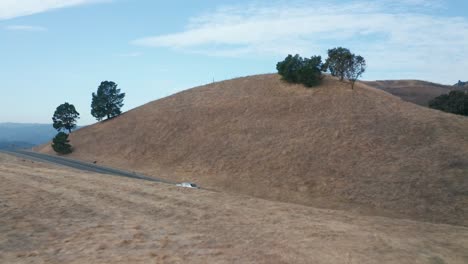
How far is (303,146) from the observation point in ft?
168

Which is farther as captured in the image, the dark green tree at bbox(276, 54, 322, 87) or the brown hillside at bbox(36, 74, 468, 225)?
the dark green tree at bbox(276, 54, 322, 87)

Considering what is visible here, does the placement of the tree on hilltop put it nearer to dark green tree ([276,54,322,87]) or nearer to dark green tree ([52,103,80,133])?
dark green tree ([276,54,322,87])

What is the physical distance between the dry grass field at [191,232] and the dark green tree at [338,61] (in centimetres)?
4968

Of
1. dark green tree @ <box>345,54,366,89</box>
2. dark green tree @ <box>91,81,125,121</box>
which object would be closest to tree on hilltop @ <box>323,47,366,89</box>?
dark green tree @ <box>345,54,366,89</box>

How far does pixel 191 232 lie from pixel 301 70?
58440mm

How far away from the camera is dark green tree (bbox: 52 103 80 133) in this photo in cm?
8344

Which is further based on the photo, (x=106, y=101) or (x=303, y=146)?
(x=106, y=101)

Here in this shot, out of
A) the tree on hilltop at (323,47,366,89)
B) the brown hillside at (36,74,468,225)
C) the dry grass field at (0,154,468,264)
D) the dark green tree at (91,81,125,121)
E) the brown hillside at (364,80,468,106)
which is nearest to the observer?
the dry grass field at (0,154,468,264)

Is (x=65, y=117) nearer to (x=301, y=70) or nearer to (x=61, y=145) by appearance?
(x=61, y=145)

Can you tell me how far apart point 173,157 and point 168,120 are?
1491 centimetres

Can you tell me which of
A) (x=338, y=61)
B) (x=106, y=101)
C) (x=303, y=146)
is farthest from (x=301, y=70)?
(x=106, y=101)

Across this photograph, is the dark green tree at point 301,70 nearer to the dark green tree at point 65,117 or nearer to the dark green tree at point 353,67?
the dark green tree at point 353,67

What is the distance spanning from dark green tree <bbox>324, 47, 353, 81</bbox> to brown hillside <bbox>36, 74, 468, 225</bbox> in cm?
204

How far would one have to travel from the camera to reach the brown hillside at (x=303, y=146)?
38.7 meters
